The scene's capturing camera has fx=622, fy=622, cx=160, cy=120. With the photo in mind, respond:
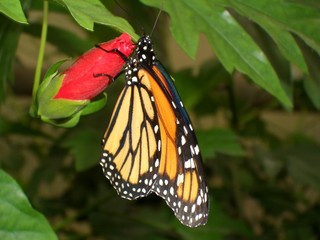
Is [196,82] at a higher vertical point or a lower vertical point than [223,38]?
lower

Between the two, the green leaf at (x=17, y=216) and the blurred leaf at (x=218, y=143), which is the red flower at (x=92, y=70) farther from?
the blurred leaf at (x=218, y=143)

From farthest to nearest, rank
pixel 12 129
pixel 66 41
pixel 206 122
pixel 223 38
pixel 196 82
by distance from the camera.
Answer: pixel 206 122
pixel 196 82
pixel 12 129
pixel 66 41
pixel 223 38

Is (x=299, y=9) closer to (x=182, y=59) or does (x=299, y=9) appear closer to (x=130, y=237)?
(x=130, y=237)

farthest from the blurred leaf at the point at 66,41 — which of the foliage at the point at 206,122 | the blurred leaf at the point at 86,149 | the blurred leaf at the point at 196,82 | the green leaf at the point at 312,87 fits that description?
the green leaf at the point at 312,87

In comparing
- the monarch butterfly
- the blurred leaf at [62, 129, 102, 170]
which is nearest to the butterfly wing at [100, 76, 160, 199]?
the monarch butterfly

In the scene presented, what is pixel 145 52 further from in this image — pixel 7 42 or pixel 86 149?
pixel 86 149

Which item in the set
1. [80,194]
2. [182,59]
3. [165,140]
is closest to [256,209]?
[182,59]

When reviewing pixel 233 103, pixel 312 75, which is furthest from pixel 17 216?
pixel 233 103
